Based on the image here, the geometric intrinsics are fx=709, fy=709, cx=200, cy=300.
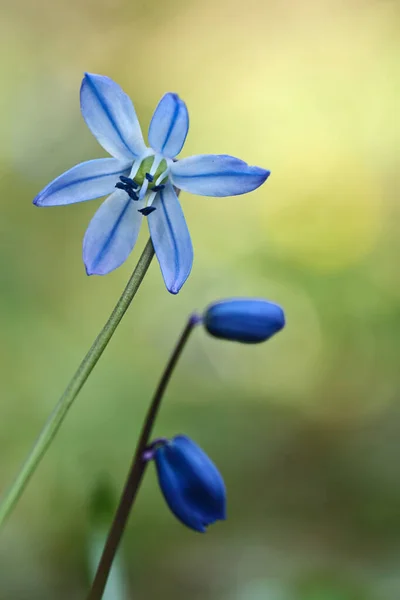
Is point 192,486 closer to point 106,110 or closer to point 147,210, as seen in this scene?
point 147,210

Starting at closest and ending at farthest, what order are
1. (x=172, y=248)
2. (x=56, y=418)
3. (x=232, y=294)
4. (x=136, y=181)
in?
(x=56, y=418) → (x=172, y=248) → (x=136, y=181) → (x=232, y=294)

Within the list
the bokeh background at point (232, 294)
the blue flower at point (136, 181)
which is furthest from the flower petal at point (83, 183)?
the bokeh background at point (232, 294)

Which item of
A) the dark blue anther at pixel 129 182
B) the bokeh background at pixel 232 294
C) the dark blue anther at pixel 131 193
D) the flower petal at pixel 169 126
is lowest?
the dark blue anther at pixel 131 193

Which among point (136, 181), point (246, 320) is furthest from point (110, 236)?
point (246, 320)

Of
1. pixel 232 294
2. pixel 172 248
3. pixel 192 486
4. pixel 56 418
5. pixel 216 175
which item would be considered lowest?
pixel 56 418

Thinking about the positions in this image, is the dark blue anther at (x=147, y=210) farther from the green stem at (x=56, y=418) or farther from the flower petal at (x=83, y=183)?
the green stem at (x=56, y=418)

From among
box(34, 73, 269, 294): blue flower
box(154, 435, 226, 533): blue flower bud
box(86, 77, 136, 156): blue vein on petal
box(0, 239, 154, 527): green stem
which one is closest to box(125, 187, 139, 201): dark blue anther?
box(34, 73, 269, 294): blue flower

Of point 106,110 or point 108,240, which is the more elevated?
point 106,110

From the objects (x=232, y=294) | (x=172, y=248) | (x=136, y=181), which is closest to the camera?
(x=172, y=248)
